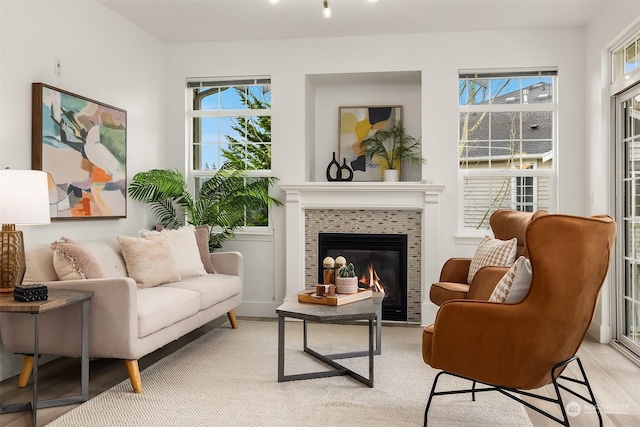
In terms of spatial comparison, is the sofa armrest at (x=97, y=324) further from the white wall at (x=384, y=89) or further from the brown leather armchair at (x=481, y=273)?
the white wall at (x=384, y=89)

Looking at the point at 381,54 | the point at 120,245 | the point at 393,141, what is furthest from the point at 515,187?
the point at 120,245

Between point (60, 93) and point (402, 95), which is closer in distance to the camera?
point (60, 93)

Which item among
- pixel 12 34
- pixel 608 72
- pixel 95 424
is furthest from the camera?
pixel 608 72

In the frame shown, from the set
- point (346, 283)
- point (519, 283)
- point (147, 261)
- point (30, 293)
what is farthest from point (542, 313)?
point (147, 261)

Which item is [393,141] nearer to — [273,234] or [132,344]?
[273,234]

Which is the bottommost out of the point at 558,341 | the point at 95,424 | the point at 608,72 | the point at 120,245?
the point at 95,424

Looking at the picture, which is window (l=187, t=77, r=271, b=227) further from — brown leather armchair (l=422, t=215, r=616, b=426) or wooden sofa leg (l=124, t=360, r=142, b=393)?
brown leather armchair (l=422, t=215, r=616, b=426)

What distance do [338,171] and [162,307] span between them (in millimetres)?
2519

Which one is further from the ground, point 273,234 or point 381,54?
point 381,54

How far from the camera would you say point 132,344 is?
3072mm

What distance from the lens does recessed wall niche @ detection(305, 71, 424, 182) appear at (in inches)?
211

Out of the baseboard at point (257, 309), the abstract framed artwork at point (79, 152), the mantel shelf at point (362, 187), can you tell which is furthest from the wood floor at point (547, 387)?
the mantel shelf at point (362, 187)

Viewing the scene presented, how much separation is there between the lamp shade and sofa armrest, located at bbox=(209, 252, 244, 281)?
1.94m

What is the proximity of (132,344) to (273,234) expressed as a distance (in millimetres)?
2446
